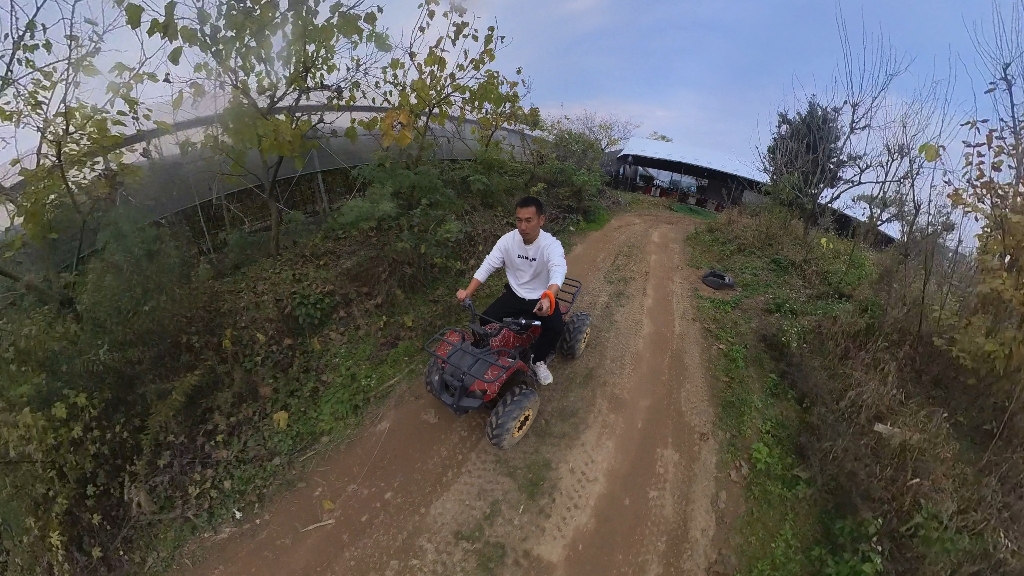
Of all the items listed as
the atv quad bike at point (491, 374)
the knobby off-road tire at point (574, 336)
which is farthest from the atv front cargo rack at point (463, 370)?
the knobby off-road tire at point (574, 336)

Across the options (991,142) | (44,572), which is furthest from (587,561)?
(991,142)

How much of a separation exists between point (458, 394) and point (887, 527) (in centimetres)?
367

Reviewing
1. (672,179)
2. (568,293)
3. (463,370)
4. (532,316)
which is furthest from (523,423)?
(672,179)

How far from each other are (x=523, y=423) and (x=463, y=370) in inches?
36.3

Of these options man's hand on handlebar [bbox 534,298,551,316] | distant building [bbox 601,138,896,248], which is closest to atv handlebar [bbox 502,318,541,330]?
man's hand on handlebar [bbox 534,298,551,316]

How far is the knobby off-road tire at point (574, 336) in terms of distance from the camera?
5.48 meters

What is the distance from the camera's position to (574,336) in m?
5.46

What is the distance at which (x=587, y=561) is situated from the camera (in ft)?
11.9

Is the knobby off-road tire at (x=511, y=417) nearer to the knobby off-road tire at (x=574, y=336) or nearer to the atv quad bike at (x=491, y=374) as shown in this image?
the atv quad bike at (x=491, y=374)

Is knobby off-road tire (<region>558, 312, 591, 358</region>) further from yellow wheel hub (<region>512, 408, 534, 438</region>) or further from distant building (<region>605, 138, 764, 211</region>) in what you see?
distant building (<region>605, 138, 764, 211</region>)

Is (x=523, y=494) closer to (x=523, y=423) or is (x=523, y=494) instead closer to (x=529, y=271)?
(x=523, y=423)

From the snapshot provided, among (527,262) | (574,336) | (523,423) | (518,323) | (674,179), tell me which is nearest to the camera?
(518,323)

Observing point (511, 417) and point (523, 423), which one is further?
point (523, 423)

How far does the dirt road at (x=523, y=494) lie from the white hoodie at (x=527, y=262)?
4.52ft
